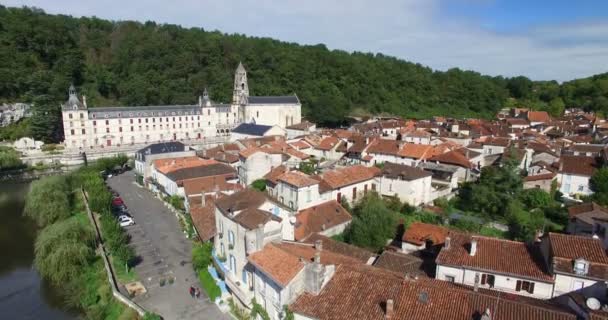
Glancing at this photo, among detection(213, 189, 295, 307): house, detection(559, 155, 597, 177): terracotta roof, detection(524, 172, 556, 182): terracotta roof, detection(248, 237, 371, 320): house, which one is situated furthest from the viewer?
detection(559, 155, 597, 177): terracotta roof

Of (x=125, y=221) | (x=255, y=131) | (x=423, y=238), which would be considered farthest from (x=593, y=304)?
(x=255, y=131)

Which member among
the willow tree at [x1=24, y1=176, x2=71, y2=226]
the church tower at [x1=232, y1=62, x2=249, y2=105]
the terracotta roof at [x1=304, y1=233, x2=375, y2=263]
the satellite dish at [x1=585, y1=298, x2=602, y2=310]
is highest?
the church tower at [x1=232, y1=62, x2=249, y2=105]

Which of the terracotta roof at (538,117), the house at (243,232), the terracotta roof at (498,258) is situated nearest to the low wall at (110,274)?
the house at (243,232)

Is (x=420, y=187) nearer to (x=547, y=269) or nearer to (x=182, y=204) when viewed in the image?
(x=547, y=269)

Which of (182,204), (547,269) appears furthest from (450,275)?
(182,204)

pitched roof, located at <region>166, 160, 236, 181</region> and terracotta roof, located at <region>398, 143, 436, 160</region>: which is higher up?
terracotta roof, located at <region>398, 143, 436, 160</region>

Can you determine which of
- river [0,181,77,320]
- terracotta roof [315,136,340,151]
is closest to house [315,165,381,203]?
terracotta roof [315,136,340,151]

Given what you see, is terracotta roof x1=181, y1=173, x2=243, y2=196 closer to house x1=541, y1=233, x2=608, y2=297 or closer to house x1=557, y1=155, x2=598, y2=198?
house x1=541, y1=233, x2=608, y2=297

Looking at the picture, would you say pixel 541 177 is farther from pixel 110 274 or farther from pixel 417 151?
pixel 110 274
